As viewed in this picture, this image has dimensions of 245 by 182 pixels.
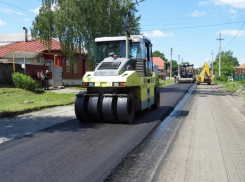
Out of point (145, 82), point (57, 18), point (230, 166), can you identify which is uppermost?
point (57, 18)

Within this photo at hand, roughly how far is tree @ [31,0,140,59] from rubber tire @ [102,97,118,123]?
1286cm

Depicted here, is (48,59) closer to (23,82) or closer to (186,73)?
(23,82)

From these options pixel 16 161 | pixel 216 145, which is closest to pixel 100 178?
pixel 16 161

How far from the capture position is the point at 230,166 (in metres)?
4.86

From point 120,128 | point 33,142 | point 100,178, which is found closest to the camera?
point 100,178

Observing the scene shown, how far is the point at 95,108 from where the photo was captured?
27.1ft

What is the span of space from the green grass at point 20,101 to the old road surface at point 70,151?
11.1 feet

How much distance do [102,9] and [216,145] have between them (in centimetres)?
1705

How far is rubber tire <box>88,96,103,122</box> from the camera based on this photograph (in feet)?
27.2

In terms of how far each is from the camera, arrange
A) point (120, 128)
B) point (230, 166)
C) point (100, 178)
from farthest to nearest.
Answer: point (120, 128) → point (230, 166) → point (100, 178)

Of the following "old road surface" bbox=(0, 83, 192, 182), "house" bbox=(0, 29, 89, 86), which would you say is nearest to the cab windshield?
"old road surface" bbox=(0, 83, 192, 182)

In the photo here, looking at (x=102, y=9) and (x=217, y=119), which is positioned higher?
(x=102, y=9)

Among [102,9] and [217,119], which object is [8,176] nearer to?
[217,119]

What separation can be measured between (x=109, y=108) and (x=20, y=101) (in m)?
6.95
